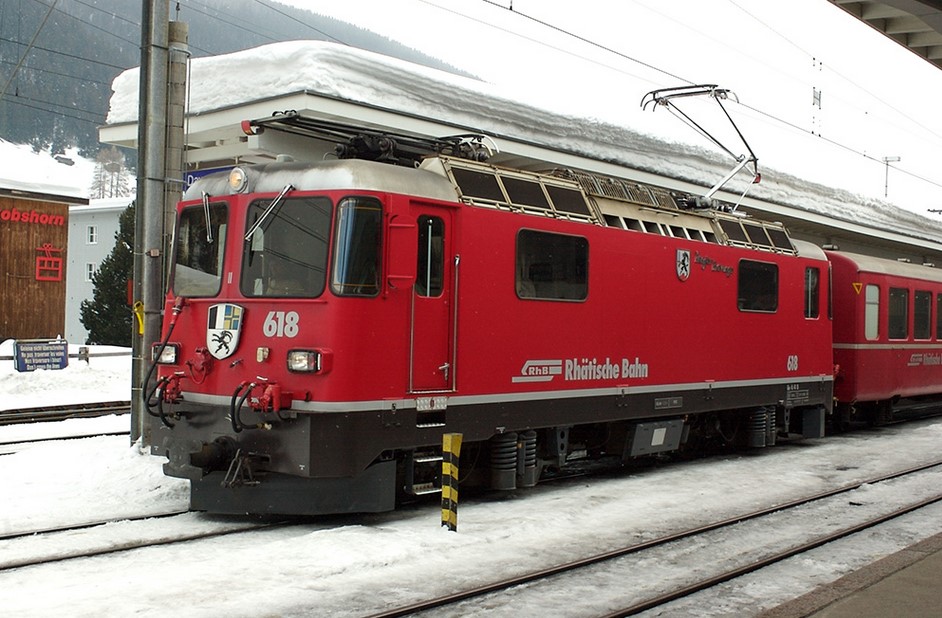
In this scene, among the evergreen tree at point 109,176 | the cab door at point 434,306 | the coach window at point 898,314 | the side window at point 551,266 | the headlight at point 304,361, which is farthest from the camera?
the evergreen tree at point 109,176

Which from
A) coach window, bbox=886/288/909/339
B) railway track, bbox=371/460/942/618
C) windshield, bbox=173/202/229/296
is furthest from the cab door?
coach window, bbox=886/288/909/339

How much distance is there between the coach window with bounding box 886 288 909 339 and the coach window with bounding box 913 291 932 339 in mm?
443

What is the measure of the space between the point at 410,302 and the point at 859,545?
14.8ft

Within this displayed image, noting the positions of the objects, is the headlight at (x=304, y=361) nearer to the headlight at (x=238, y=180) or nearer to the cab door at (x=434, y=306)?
the cab door at (x=434, y=306)

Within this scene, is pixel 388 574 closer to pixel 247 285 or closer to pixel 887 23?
pixel 247 285

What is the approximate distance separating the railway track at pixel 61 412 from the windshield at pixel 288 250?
341 inches

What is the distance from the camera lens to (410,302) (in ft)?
28.4

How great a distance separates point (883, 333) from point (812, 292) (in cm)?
311

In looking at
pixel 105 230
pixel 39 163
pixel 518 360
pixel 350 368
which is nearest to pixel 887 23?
pixel 518 360

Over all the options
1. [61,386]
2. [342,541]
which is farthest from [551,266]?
[61,386]

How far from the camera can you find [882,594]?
643 cm

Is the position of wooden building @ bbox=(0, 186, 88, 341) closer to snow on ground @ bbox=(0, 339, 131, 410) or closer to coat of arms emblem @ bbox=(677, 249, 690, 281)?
snow on ground @ bbox=(0, 339, 131, 410)

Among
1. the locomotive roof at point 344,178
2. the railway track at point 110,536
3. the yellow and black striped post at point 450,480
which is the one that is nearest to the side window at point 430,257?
the locomotive roof at point 344,178

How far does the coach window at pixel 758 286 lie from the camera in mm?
13289
